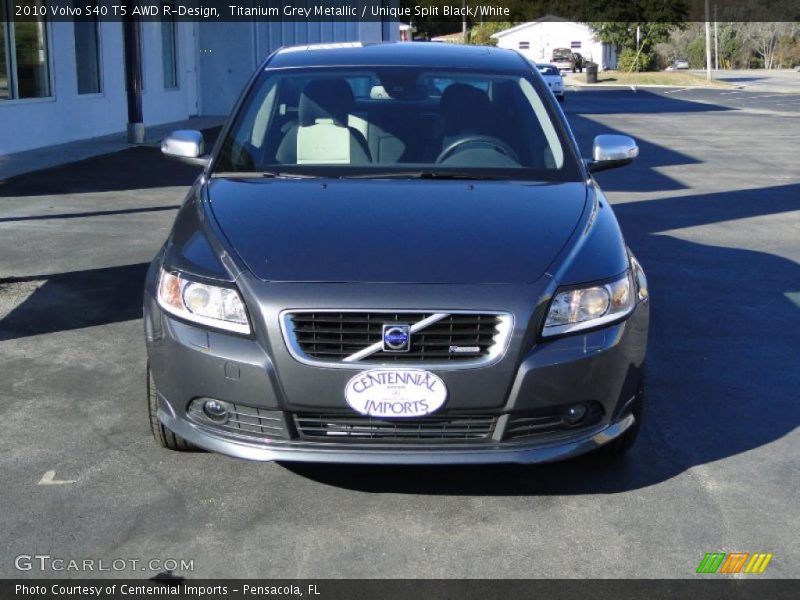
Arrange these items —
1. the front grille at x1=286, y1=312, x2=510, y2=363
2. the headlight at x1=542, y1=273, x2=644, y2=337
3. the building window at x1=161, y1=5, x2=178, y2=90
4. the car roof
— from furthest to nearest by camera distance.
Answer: the building window at x1=161, y1=5, x2=178, y2=90 < the car roof < the headlight at x1=542, y1=273, x2=644, y2=337 < the front grille at x1=286, y1=312, x2=510, y2=363

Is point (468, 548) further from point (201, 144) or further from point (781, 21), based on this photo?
point (781, 21)

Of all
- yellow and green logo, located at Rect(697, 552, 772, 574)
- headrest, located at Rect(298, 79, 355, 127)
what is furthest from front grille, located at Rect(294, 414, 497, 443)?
headrest, located at Rect(298, 79, 355, 127)

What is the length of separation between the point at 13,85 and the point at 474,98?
1163 centimetres

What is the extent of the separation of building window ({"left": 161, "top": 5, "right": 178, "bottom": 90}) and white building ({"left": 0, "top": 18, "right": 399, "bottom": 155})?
2 cm

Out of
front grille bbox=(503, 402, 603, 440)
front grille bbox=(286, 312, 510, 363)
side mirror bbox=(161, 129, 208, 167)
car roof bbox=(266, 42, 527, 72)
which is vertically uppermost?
car roof bbox=(266, 42, 527, 72)

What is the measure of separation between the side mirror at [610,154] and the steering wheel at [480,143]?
0.52 m

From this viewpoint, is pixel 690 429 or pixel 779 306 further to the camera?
pixel 779 306

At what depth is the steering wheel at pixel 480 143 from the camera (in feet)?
16.2


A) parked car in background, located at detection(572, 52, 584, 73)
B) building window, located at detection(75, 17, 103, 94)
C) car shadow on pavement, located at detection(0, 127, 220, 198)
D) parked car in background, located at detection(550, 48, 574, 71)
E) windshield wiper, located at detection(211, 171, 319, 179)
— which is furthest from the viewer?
parked car in background, located at detection(572, 52, 584, 73)

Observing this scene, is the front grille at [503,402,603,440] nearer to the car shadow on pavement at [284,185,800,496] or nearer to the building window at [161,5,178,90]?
the car shadow on pavement at [284,185,800,496]

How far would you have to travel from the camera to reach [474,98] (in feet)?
17.1

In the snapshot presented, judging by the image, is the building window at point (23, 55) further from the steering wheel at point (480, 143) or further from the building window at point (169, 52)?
the steering wheel at point (480, 143)

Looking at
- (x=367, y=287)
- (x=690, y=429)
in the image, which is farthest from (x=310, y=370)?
(x=690, y=429)

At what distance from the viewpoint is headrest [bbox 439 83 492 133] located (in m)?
5.09
